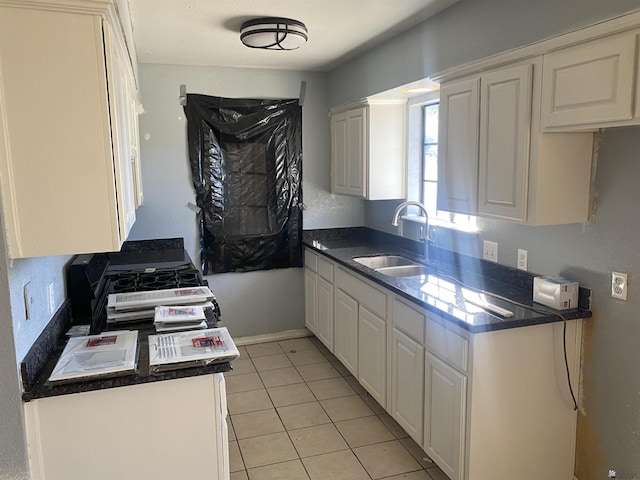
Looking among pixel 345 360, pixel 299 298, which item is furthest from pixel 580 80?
pixel 299 298

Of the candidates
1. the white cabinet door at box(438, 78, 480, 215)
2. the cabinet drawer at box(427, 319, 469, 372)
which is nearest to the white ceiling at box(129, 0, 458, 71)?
the white cabinet door at box(438, 78, 480, 215)

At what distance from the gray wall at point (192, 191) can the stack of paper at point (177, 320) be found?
186cm

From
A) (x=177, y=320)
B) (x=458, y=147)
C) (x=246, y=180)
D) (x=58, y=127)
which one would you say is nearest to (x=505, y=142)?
(x=458, y=147)

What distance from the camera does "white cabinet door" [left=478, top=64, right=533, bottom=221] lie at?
218 cm

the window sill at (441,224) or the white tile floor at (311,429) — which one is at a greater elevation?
the window sill at (441,224)

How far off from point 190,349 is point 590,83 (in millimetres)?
1816

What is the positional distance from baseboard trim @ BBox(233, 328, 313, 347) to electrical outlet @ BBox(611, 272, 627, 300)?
2.99 meters

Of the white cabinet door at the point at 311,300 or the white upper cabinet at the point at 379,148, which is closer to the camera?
the white upper cabinet at the point at 379,148

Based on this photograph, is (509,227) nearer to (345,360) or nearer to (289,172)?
(345,360)

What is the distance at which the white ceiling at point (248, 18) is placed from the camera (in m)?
2.67

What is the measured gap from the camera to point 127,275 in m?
3.27

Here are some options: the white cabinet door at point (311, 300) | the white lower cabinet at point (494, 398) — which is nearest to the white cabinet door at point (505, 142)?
the white lower cabinet at point (494, 398)

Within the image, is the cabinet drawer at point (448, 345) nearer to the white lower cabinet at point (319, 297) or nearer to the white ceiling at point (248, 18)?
the white lower cabinet at point (319, 297)

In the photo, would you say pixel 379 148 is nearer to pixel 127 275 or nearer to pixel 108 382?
pixel 127 275
